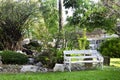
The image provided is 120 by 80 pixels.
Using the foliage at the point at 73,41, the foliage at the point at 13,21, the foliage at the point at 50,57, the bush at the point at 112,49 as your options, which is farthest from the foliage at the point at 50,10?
the foliage at the point at 50,57

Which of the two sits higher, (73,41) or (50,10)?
(50,10)

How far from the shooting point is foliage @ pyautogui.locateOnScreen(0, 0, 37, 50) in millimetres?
20531

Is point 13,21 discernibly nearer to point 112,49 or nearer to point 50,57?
point 112,49

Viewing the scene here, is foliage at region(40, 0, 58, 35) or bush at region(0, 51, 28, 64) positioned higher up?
foliage at region(40, 0, 58, 35)

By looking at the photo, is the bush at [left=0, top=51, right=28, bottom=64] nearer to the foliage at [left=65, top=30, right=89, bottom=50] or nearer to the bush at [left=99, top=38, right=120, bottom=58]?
the foliage at [left=65, top=30, right=89, bottom=50]

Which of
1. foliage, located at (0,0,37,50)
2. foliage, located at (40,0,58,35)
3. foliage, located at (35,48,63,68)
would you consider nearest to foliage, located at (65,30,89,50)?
foliage, located at (35,48,63,68)

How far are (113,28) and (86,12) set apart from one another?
2.01 m

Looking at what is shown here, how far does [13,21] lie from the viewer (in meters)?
20.7

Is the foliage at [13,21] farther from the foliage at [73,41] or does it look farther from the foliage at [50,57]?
the foliage at [50,57]

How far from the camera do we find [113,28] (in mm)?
19141

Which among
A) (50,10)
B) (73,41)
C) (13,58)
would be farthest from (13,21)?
(50,10)

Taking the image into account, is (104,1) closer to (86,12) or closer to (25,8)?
(86,12)

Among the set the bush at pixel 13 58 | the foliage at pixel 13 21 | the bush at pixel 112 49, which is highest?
the foliage at pixel 13 21

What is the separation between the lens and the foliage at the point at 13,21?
20.5m
